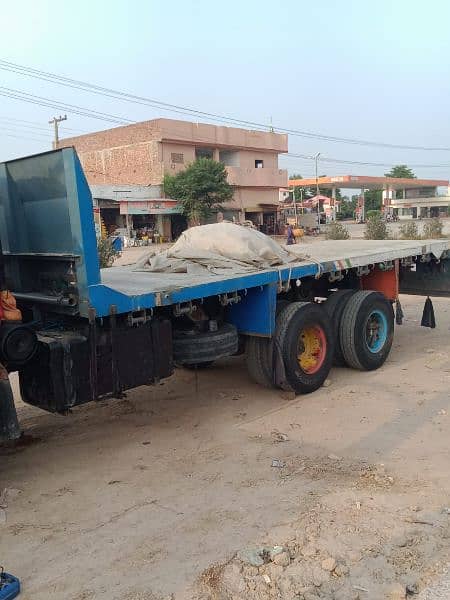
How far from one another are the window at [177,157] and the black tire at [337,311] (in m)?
34.3

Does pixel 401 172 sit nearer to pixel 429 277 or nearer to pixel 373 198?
pixel 373 198

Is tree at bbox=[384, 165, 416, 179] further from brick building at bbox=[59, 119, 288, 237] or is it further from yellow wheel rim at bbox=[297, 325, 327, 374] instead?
yellow wheel rim at bbox=[297, 325, 327, 374]

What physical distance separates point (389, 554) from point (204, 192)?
115ft

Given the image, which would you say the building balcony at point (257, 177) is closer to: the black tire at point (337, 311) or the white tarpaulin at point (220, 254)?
the black tire at point (337, 311)

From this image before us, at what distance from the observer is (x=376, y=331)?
7.23 m

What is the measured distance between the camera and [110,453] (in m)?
4.78

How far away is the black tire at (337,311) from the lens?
674cm

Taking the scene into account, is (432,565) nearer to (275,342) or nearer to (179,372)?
(275,342)

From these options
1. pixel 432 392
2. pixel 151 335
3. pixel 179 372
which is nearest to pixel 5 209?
pixel 151 335

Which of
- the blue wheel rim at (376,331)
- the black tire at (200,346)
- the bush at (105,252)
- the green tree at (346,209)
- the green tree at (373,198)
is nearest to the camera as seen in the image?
the black tire at (200,346)

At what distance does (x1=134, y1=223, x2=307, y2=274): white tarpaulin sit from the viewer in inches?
224

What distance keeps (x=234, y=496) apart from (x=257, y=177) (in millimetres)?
41496

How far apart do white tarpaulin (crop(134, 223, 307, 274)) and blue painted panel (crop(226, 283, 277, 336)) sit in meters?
0.25

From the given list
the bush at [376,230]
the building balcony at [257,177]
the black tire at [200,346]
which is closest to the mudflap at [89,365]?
the black tire at [200,346]
